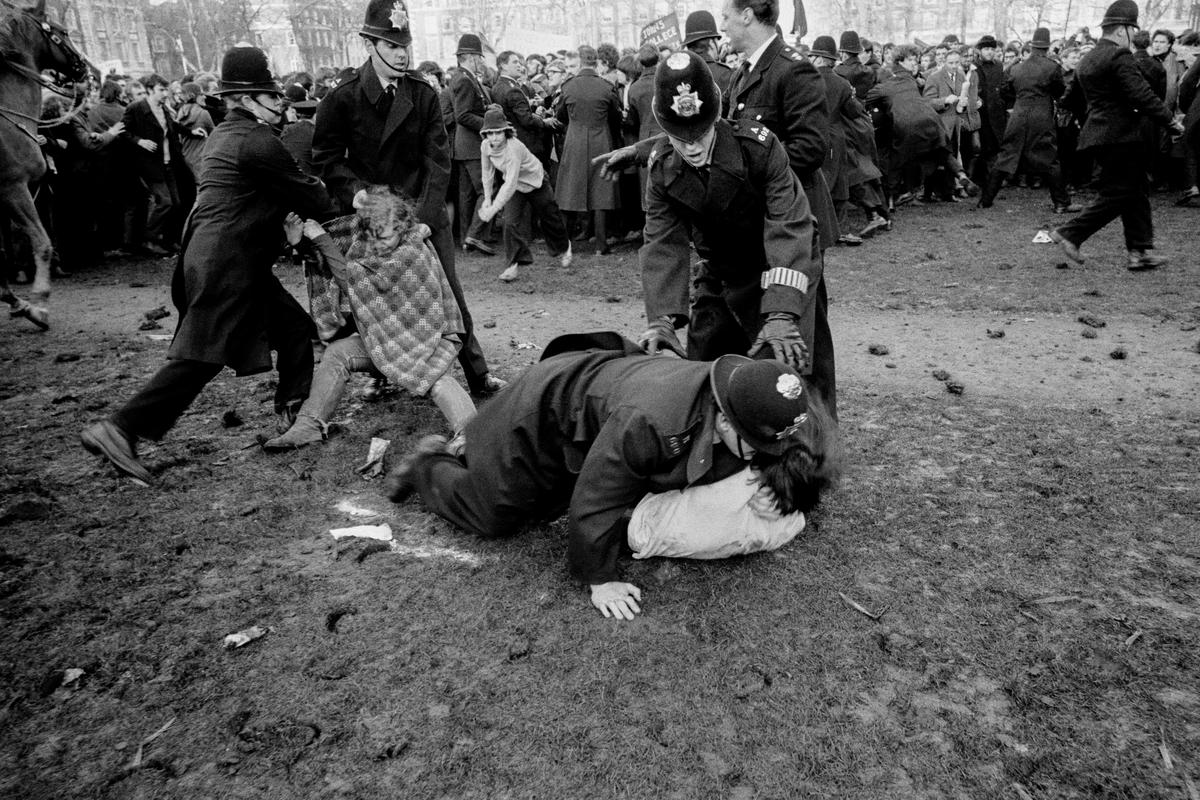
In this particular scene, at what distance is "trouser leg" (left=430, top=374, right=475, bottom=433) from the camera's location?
445 cm

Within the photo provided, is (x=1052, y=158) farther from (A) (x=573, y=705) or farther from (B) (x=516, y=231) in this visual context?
(A) (x=573, y=705)

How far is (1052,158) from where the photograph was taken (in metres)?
10.8

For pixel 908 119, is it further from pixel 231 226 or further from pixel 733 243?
pixel 231 226

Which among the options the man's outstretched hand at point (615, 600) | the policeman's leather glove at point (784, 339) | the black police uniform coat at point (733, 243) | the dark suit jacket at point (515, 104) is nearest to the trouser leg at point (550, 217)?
the dark suit jacket at point (515, 104)

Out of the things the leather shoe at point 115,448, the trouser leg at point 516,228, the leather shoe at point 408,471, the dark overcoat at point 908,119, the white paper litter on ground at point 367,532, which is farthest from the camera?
the dark overcoat at point 908,119

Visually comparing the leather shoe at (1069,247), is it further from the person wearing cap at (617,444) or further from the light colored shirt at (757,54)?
the person wearing cap at (617,444)

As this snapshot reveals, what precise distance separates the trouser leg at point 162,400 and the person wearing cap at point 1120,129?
6999mm

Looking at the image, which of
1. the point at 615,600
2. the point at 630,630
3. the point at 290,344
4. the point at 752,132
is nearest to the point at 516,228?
the point at 290,344

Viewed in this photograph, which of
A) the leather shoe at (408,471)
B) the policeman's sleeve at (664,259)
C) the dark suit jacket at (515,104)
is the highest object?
the dark suit jacket at (515,104)

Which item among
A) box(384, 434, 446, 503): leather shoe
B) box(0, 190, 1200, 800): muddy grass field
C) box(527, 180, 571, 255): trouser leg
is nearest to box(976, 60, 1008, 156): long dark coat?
box(527, 180, 571, 255): trouser leg

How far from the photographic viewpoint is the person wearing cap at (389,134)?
16.3 feet

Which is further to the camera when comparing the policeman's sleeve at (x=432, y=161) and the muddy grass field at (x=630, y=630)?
the policeman's sleeve at (x=432, y=161)

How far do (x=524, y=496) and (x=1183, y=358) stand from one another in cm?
460

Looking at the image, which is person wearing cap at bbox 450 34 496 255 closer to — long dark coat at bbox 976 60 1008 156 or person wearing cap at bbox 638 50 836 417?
person wearing cap at bbox 638 50 836 417
